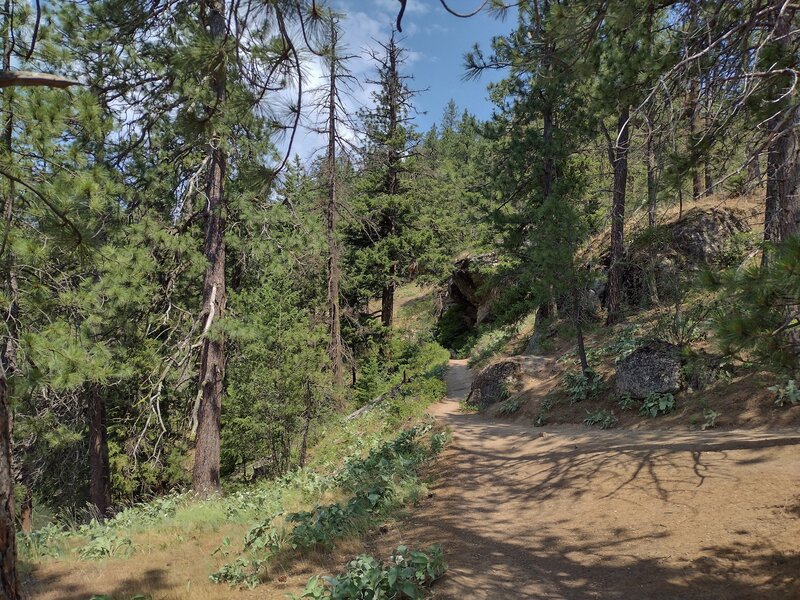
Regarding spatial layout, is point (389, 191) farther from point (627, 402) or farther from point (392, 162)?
point (627, 402)

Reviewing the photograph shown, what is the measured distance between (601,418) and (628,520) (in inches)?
177

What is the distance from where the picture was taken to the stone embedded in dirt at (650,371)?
28.8 feet

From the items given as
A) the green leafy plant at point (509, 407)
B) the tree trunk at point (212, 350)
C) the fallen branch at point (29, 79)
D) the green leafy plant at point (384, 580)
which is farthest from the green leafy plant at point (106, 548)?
the green leafy plant at point (509, 407)

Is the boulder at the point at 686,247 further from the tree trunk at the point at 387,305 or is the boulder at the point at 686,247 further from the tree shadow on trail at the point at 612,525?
the tree trunk at the point at 387,305

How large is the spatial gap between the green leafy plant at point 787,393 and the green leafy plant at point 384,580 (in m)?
6.19

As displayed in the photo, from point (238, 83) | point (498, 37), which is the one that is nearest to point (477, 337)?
point (498, 37)

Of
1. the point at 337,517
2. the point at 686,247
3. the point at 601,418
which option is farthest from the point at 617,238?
the point at 337,517

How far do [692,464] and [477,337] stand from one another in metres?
20.8

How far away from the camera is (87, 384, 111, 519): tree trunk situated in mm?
11086

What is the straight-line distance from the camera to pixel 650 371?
902 cm

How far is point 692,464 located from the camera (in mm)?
5746

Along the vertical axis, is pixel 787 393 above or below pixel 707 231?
below

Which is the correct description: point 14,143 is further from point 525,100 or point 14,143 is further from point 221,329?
point 525,100

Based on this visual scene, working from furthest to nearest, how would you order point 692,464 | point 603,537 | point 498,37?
point 498,37 → point 692,464 → point 603,537
